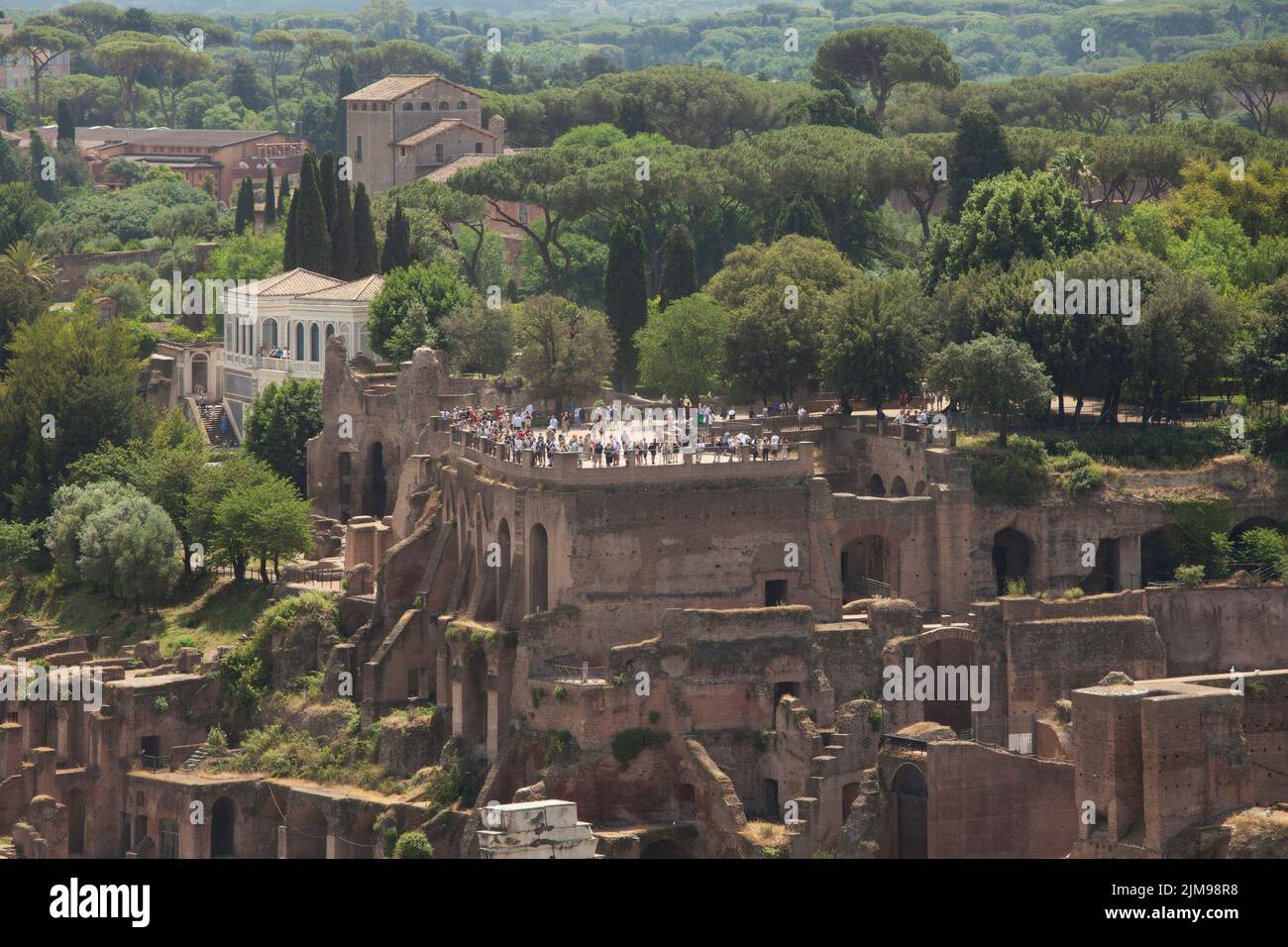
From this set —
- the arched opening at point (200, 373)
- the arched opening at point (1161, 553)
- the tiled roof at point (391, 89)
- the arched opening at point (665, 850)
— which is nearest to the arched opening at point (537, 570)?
the arched opening at point (665, 850)

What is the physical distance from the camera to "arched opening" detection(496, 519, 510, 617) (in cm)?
8806

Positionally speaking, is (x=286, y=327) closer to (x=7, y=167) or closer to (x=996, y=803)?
(x=996, y=803)

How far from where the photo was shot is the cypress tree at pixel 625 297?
106875mm

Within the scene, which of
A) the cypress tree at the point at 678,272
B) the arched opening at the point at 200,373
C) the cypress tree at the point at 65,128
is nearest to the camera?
the cypress tree at the point at 678,272

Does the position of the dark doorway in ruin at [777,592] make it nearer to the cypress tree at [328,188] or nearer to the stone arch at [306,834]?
the stone arch at [306,834]

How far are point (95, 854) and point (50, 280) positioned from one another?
48.5m

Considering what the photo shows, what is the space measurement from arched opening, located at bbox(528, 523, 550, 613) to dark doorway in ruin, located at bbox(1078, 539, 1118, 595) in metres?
15.1

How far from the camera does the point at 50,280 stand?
13425 cm

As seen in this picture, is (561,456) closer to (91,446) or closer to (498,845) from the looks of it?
(498,845)

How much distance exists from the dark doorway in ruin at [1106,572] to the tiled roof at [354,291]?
32.9 m

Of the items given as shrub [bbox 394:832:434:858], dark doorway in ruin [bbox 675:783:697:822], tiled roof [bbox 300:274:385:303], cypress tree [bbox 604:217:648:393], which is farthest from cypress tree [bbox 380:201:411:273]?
dark doorway in ruin [bbox 675:783:697:822]

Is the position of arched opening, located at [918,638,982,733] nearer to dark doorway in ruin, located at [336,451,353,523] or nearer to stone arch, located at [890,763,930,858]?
stone arch, located at [890,763,930,858]

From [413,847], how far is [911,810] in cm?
1319

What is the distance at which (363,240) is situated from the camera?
119875 millimetres
